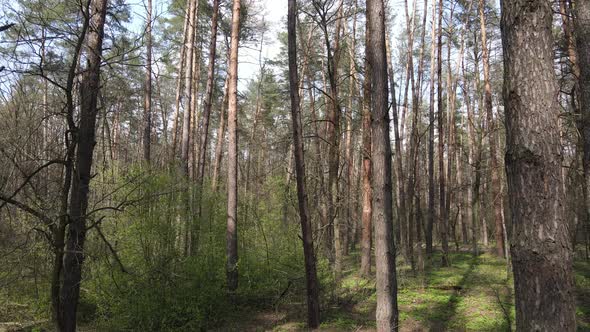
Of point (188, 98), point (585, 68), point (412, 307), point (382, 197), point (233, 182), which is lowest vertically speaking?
point (412, 307)

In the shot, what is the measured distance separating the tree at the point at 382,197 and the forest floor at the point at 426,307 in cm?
240

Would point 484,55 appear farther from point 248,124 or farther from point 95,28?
point 248,124

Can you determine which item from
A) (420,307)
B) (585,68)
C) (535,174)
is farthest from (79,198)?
(420,307)

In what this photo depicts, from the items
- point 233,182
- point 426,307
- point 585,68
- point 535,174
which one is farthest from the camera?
point 233,182

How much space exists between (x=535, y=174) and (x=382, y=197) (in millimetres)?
2321

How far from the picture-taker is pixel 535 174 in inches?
96.3

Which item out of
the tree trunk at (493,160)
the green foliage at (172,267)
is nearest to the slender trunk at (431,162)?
the tree trunk at (493,160)

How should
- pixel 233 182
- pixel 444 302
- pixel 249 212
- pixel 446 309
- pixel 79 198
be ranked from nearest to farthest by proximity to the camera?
pixel 79 198
pixel 446 309
pixel 444 302
pixel 233 182
pixel 249 212

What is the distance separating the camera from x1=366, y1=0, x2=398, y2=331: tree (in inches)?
181

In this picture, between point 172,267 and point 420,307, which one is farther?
point 420,307

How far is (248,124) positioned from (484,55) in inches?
714

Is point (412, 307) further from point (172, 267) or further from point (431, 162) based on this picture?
point (431, 162)

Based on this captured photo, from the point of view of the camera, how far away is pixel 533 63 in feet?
8.41

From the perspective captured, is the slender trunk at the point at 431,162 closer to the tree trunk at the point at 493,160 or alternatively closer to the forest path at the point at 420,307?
the tree trunk at the point at 493,160
